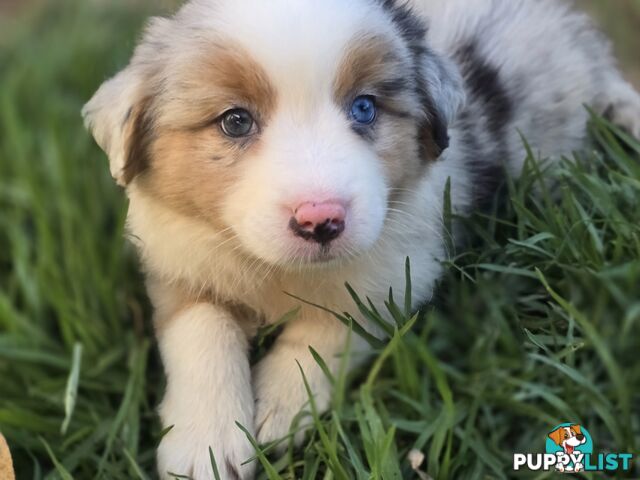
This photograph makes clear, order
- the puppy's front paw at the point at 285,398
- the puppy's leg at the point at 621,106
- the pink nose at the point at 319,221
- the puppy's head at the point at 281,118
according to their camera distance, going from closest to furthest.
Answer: the pink nose at the point at 319,221 → the puppy's head at the point at 281,118 → the puppy's front paw at the point at 285,398 → the puppy's leg at the point at 621,106

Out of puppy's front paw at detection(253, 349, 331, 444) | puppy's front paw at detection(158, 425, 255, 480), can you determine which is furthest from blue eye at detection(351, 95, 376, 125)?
puppy's front paw at detection(158, 425, 255, 480)

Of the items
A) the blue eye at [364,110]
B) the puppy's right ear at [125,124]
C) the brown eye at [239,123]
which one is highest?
the blue eye at [364,110]

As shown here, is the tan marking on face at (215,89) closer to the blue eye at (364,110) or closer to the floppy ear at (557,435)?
the blue eye at (364,110)

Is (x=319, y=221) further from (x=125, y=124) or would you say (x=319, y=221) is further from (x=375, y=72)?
(x=125, y=124)

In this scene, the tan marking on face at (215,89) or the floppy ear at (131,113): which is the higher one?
the tan marking on face at (215,89)

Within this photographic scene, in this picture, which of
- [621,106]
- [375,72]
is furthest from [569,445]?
[621,106]

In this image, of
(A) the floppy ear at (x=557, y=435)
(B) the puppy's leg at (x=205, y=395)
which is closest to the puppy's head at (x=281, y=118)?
(B) the puppy's leg at (x=205, y=395)

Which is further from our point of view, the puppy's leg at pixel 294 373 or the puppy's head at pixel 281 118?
the puppy's leg at pixel 294 373

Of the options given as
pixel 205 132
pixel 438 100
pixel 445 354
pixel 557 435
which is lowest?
pixel 445 354
